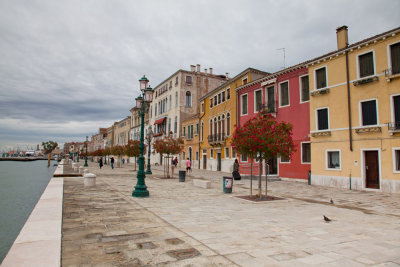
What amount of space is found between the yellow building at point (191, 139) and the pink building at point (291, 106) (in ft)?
44.9

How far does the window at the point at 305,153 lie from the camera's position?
62.8 feet

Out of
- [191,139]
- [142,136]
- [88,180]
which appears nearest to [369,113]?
[142,136]

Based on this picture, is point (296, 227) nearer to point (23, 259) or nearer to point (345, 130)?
point (23, 259)

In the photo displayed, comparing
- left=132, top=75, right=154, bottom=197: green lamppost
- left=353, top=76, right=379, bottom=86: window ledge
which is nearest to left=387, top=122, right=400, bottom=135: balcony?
left=353, top=76, right=379, bottom=86: window ledge

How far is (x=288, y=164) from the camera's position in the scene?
20453 millimetres

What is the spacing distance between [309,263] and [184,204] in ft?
19.5

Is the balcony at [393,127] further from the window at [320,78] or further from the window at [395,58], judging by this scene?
the window at [320,78]

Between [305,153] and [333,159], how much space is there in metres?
2.67

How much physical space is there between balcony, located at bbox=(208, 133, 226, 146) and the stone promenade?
2000 cm

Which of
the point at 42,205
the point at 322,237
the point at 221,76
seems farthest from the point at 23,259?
the point at 221,76

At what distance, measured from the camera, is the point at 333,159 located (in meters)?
16.9

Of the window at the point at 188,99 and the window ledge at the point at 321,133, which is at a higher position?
the window at the point at 188,99

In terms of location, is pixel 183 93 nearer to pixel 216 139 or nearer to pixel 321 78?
pixel 216 139

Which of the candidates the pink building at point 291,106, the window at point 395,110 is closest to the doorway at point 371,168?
the window at point 395,110
